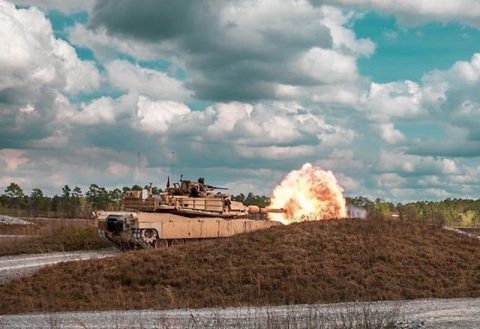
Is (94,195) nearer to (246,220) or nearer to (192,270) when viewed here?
(246,220)

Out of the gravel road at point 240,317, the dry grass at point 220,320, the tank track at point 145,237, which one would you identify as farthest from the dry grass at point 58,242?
the dry grass at point 220,320

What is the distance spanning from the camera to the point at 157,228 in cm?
3684

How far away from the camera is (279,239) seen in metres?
32.9

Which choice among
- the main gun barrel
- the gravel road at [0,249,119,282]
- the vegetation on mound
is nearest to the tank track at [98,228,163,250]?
the gravel road at [0,249,119,282]

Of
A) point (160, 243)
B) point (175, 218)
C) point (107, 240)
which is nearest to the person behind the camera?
point (160, 243)

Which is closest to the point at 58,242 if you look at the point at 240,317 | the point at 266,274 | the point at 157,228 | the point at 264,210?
the point at 157,228

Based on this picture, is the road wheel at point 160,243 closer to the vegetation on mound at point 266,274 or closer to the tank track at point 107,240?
the tank track at point 107,240

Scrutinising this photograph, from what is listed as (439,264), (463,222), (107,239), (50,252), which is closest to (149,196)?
(107,239)

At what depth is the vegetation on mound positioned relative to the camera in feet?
84.8

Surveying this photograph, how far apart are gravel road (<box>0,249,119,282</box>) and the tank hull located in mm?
1372

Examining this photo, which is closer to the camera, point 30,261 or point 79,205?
point 30,261

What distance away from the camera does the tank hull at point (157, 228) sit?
36.3 metres

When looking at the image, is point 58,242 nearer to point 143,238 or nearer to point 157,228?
point 143,238

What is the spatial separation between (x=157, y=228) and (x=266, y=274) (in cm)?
1019
